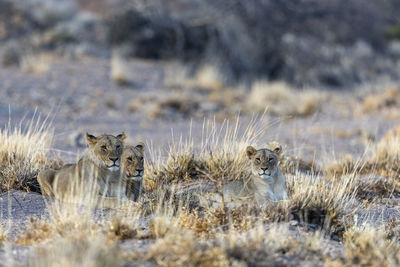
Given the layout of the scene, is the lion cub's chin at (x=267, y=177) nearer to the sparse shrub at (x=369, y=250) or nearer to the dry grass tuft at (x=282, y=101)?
the sparse shrub at (x=369, y=250)

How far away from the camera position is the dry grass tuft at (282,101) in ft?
61.9

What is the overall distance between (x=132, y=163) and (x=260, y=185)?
143cm

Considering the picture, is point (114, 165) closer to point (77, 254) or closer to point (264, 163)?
point (264, 163)

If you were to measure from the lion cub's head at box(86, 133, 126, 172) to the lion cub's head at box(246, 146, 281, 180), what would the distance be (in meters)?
1.42

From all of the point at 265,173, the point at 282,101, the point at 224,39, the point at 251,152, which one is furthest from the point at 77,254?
the point at 224,39

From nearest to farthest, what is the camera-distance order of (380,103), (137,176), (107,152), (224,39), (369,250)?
(369,250) < (107,152) < (137,176) < (380,103) < (224,39)

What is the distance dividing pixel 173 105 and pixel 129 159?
1189 centimetres

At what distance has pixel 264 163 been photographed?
643 centimetres

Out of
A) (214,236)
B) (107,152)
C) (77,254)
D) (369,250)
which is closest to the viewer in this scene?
(77,254)

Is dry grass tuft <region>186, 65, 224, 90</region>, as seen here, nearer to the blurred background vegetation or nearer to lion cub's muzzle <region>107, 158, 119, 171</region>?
the blurred background vegetation

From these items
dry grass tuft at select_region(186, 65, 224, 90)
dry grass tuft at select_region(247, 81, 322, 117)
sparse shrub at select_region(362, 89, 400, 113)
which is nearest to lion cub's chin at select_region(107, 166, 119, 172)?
dry grass tuft at select_region(247, 81, 322, 117)

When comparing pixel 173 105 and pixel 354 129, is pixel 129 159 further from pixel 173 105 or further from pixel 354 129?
pixel 173 105

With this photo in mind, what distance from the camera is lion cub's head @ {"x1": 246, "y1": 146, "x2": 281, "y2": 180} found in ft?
21.0

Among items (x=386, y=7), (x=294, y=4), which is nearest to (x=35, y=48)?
(x=294, y=4)
